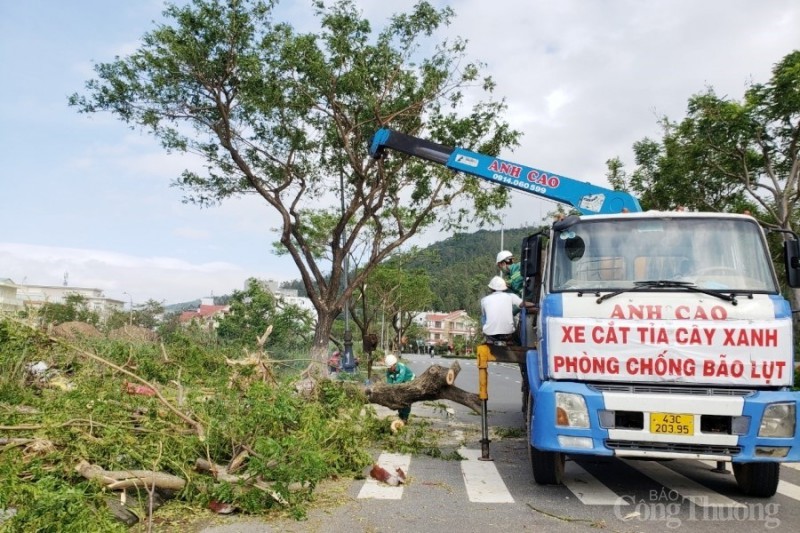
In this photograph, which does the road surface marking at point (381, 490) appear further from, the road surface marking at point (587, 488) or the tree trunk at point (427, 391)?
the tree trunk at point (427, 391)

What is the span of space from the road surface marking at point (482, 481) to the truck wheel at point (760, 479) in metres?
2.21

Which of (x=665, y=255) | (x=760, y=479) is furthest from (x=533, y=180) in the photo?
(x=760, y=479)

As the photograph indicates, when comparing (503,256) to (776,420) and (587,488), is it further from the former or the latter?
(776,420)

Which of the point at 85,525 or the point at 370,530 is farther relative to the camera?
the point at 370,530

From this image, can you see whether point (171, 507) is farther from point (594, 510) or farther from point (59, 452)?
point (594, 510)

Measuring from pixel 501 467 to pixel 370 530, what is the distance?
2863mm

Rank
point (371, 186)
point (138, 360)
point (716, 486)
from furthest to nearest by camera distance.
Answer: point (371, 186)
point (138, 360)
point (716, 486)

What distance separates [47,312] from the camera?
8492 millimetres

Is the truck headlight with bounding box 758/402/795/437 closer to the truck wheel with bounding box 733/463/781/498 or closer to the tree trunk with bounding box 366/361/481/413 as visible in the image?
the truck wheel with bounding box 733/463/781/498

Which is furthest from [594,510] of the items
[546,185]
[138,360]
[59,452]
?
[138,360]

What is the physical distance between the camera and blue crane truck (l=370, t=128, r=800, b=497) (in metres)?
5.29

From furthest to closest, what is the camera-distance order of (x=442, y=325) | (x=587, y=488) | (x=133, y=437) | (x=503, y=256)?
(x=442, y=325) < (x=503, y=256) < (x=587, y=488) < (x=133, y=437)

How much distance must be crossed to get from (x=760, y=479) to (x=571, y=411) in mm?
2017

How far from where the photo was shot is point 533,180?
33.3ft
